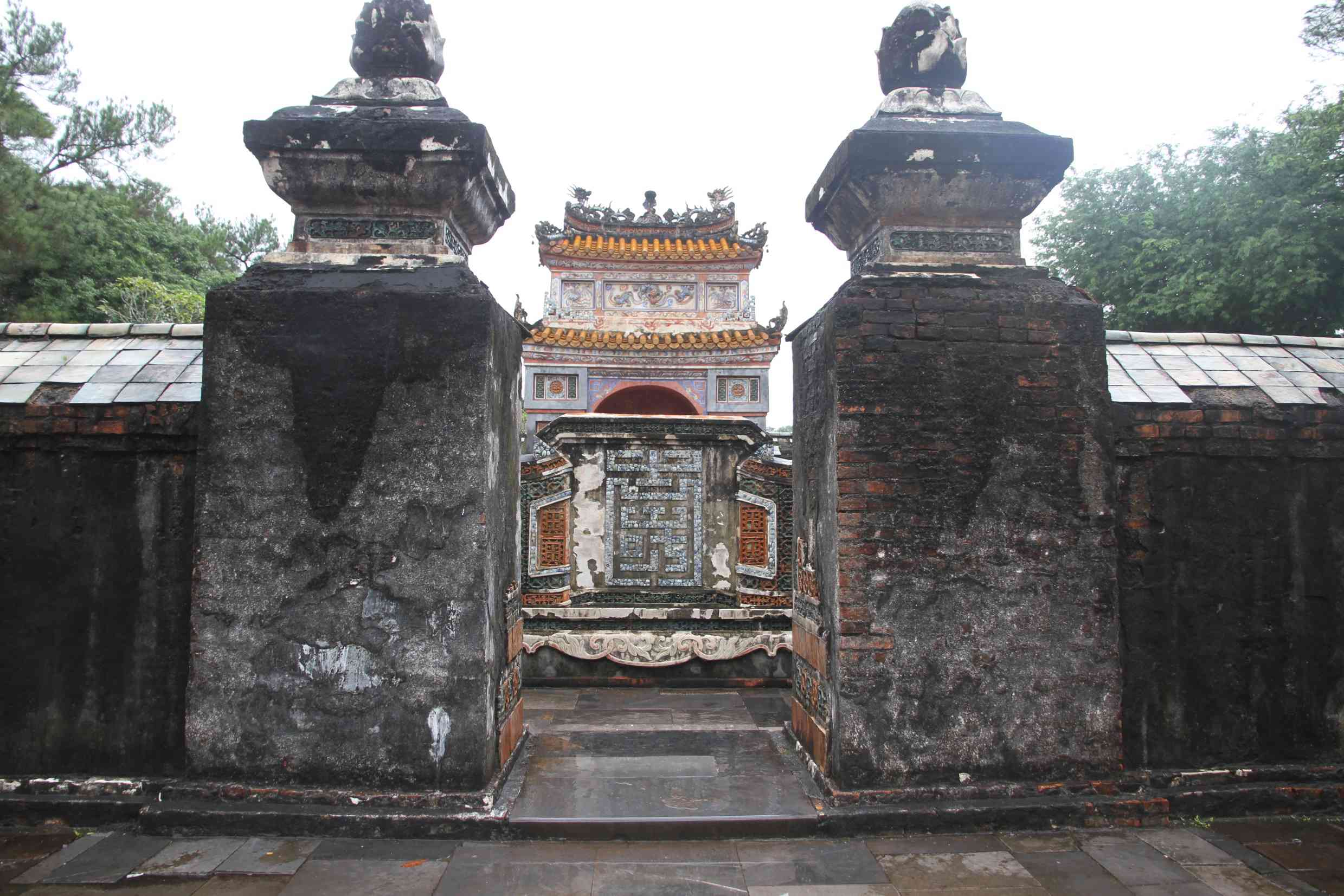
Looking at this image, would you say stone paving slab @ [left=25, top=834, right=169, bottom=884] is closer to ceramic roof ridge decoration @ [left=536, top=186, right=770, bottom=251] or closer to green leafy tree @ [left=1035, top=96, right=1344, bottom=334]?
ceramic roof ridge decoration @ [left=536, top=186, right=770, bottom=251]

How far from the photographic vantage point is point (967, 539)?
3.70 metres

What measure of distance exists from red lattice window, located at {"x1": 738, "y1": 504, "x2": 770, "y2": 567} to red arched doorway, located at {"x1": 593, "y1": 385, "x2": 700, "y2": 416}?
11.4 m

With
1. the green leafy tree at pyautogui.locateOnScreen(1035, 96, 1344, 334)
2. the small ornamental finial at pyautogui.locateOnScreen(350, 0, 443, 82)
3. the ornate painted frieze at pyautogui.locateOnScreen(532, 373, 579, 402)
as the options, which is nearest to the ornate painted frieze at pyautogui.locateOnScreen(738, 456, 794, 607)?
the small ornamental finial at pyautogui.locateOnScreen(350, 0, 443, 82)

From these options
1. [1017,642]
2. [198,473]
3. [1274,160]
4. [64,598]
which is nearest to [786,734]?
[1017,642]

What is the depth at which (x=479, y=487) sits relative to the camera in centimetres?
363

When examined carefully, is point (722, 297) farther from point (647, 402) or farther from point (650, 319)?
point (647, 402)

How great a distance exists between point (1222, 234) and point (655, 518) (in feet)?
58.5

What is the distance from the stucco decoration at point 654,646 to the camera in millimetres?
6488

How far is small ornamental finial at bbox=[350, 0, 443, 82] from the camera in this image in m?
4.14

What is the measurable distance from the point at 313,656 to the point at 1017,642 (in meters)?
3.11

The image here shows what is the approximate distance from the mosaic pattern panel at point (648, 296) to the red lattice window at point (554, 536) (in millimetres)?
12701

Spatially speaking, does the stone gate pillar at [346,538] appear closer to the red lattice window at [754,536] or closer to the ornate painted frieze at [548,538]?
the ornate painted frieze at [548,538]

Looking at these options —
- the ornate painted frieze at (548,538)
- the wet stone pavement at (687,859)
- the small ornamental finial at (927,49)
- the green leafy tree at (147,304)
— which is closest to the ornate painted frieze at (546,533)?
the ornate painted frieze at (548,538)

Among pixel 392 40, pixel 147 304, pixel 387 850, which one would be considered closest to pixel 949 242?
pixel 392 40
